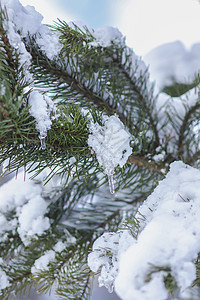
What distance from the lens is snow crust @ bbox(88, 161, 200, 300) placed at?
0.27m

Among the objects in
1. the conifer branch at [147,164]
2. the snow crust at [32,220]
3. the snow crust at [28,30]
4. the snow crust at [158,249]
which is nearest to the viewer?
the snow crust at [158,249]

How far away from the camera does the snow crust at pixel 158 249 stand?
0.27 meters

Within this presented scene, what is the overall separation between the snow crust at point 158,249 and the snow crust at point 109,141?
100 millimetres

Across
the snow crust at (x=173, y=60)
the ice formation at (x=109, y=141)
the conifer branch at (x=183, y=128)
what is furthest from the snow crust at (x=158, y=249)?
the snow crust at (x=173, y=60)

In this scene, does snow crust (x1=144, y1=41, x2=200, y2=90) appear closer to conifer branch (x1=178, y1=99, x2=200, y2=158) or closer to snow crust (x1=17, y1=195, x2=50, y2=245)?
conifer branch (x1=178, y1=99, x2=200, y2=158)

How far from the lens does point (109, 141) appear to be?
450 millimetres

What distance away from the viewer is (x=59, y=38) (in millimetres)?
524

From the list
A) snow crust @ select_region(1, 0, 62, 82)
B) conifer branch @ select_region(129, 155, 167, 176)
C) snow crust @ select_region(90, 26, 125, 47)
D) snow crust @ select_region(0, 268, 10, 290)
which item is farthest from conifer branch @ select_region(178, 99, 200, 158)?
snow crust @ select_region(0, 268, 10, 290)

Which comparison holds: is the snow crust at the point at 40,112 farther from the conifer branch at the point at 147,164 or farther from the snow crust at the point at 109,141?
the conifer branch at the point at 147,164

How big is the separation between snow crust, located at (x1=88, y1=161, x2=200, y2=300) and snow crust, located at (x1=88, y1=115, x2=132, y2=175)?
0.33 ft

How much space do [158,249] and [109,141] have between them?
0.21 metres

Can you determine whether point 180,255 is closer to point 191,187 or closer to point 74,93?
point 191,187

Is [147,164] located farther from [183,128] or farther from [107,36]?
[107,36]

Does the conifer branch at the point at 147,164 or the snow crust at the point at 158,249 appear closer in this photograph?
the snow crust at the point at 158,249
